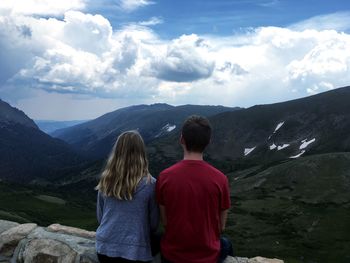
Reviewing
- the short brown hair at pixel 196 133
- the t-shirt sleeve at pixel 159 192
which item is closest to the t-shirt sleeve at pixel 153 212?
the t-shirt sleeve at pixel 159 192

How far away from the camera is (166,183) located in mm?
8141

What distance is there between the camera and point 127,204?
8672 mm

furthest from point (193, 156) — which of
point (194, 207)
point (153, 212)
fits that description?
point (153, 212)

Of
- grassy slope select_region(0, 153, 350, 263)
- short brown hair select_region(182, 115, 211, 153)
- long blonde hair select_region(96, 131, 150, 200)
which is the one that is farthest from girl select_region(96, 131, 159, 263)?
grassy slope select_region(0, 153, 350, 263)

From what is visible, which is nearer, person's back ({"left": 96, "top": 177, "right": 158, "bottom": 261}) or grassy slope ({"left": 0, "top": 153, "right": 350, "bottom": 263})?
person's back ({"left": 96, "top": 177, "right": 158, "bottom": 261})

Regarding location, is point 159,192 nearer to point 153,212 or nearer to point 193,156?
point 153,212

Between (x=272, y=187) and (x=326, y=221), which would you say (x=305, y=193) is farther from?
(x=326, y=221)

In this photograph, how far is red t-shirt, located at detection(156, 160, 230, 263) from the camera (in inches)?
313

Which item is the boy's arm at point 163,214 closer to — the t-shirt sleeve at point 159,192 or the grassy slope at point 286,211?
the t-shirt sleeve at point 159,192

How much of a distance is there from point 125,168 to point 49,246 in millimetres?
3319

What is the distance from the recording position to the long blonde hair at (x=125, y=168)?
8.45 meters


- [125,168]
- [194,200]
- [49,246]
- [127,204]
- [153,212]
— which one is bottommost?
[49,246]

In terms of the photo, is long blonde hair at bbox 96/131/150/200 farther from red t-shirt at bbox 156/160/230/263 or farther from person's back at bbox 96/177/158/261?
red t-shirt at bbox 156/160/230/263

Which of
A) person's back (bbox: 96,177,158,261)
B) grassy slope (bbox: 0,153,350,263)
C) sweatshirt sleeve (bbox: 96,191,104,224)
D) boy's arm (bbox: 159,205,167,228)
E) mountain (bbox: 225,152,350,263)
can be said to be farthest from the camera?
grassy slope (bbox: 0,153,350,263)
